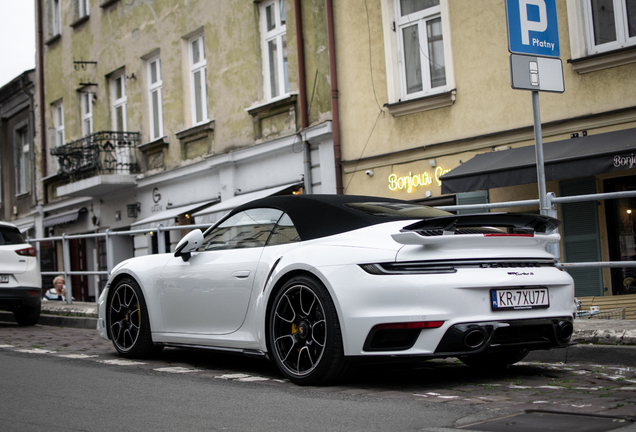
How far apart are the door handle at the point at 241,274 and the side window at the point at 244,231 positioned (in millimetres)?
232

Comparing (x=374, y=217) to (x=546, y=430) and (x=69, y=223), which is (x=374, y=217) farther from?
(x=69, y=223)

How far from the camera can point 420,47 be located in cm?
1329

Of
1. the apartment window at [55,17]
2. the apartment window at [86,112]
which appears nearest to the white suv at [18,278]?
the apartment window at [86,112]

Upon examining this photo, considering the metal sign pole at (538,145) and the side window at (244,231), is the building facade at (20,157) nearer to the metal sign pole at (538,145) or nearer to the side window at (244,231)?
the side window at (244,231)

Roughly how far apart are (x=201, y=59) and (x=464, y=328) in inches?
583

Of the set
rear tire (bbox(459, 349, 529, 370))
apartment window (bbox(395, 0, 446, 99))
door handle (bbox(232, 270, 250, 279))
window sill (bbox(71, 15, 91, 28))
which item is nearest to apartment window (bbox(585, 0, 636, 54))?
apartment window (bbox(395, 0, 446, 99))

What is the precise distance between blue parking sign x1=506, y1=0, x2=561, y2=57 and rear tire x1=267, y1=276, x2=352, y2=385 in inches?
110

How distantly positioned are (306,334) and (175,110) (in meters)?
14.5

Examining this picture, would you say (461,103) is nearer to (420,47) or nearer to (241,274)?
(420,47)

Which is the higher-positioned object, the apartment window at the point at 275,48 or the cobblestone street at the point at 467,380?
the apartment window at the point at 275,48

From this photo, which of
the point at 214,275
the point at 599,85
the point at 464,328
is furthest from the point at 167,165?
the point at 464,328

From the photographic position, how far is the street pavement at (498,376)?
4.49m

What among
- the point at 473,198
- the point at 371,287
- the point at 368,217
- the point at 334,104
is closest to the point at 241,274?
the point at 368,217

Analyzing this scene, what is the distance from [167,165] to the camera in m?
19.4
